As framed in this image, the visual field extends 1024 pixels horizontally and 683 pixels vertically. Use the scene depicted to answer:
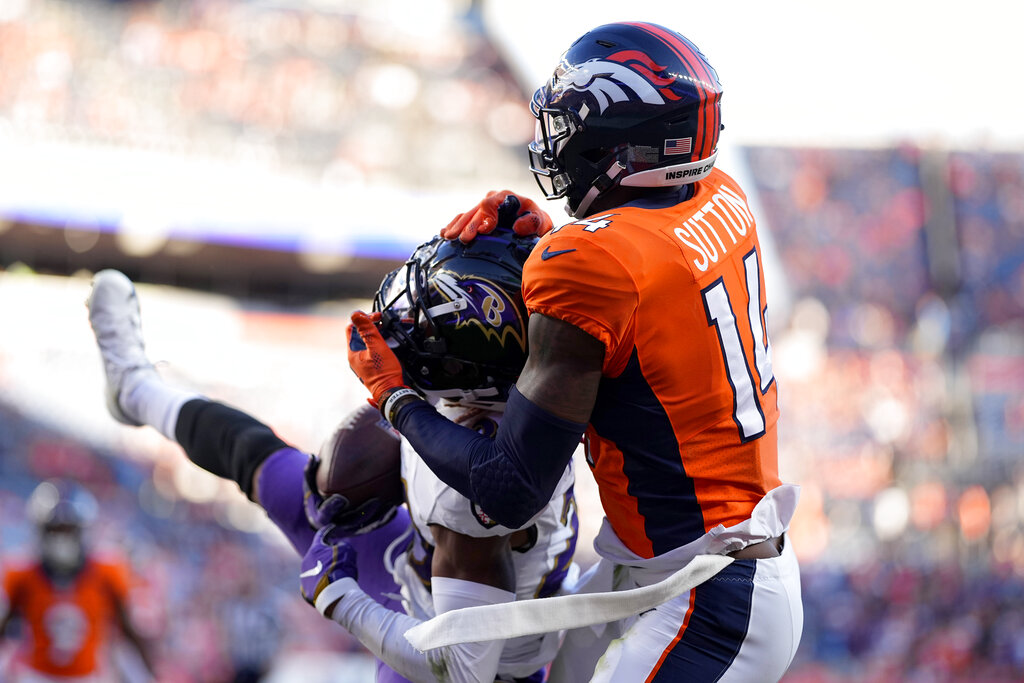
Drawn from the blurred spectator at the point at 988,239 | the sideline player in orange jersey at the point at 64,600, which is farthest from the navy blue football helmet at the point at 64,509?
the blurred spectator at the point at 988,239

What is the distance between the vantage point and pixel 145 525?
42.2 feet

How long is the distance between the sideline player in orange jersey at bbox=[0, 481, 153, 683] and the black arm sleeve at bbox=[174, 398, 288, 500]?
3.57m

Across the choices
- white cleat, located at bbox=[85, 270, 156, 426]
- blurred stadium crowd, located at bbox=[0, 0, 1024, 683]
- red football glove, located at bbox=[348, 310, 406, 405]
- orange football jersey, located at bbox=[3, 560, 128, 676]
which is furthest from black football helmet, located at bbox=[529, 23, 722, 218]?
blurred stadium crowd, located at bbox=[0, 0, 1024, 683]

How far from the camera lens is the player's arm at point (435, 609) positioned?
240cm

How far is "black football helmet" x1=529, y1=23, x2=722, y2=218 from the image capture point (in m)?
2.33

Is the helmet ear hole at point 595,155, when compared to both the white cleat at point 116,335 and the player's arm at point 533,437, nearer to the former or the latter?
the player's arm at point 533,437

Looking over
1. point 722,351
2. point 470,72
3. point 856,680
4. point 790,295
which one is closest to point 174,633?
point 856,680

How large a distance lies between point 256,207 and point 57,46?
12.8 ft

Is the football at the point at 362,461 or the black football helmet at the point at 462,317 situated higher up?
the black football helmet at the point at 462,317

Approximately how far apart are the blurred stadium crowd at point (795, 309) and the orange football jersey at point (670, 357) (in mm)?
8034

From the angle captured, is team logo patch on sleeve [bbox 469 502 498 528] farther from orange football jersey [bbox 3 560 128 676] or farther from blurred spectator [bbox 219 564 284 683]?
blurred spectator [bbox 219 564 284 683]

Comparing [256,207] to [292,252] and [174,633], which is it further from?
[174,633]

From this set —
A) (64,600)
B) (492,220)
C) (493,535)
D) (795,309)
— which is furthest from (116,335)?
(795,309)

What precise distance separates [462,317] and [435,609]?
0.69m
